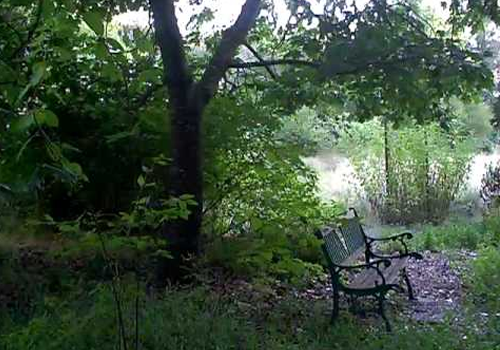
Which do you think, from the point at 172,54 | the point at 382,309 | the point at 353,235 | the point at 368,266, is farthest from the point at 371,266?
the point at 172,54

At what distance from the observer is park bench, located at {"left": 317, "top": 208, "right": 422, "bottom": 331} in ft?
16.9

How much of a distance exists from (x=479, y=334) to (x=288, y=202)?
179cm

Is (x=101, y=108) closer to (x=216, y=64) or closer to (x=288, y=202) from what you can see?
(x=216, y=64)

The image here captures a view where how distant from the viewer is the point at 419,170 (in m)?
11.5

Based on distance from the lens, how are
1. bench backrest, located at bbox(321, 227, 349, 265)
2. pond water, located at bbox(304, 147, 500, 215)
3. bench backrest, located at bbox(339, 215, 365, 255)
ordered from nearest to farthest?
bench backrest, located at bbox(321, 227, 349, 265) < bench backrest, located at bbox(339, 215, 365, 255) < pond water, located at bbox(304, 147, 500, 215)

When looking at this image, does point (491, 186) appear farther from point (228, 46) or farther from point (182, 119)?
point (182, 119)

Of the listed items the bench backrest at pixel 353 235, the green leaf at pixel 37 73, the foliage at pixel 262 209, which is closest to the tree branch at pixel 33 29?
the green leaf at pixel 37 73

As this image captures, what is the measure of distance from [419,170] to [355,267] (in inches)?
263

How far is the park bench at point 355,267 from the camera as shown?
5156mm

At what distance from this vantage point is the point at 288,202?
221 inches

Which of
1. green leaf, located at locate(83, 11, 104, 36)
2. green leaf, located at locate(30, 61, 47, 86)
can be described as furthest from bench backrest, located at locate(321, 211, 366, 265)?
green leaf, located at locate(30, 61, 47, 86)

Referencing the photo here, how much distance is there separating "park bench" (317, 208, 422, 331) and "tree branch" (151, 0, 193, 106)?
1564 mm

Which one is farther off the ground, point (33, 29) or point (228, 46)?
point (228, 46)

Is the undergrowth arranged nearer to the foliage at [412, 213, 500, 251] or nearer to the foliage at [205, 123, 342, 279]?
the foliage at [205, 123, 342, 279]
